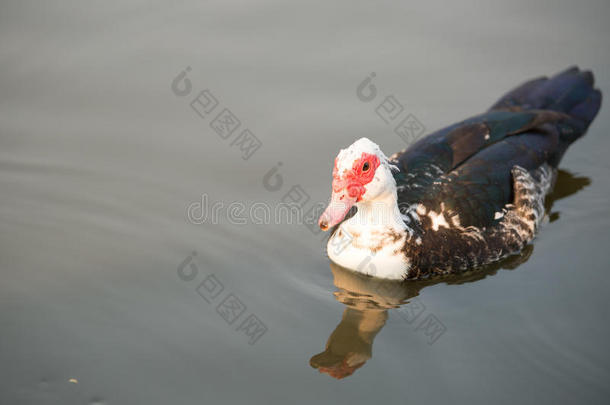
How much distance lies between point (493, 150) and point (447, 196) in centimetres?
83

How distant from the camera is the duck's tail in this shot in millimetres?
7660

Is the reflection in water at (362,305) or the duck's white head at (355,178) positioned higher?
the duck's white head at (355,178)

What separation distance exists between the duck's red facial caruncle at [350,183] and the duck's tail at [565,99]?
243 centimetres

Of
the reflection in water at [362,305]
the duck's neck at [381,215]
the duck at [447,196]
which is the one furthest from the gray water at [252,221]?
the duck's neck at [381,215]

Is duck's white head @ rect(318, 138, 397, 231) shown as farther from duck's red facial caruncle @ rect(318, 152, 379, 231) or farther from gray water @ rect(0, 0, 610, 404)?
gray water @ rect(0, 0, 610, 404)

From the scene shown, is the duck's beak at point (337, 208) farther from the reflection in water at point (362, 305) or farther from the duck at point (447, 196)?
the reflection in water at point (362, 305)

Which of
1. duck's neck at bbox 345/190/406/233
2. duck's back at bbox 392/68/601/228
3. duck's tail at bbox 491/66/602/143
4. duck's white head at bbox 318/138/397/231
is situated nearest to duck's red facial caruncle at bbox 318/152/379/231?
duck's white head at bbox 318/138/397/231

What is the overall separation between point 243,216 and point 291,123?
5.36 ft

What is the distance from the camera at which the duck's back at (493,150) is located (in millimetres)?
6469

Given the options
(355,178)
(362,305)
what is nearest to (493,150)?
(355,178)

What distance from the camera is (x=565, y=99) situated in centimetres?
772

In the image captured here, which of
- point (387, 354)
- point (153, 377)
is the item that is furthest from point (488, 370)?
point (153, 377)

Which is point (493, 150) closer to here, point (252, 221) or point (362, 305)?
point (362, 305)

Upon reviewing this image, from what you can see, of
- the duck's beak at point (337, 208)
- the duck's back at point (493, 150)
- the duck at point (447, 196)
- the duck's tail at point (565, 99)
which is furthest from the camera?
the duck's tail at point (565, 99)
